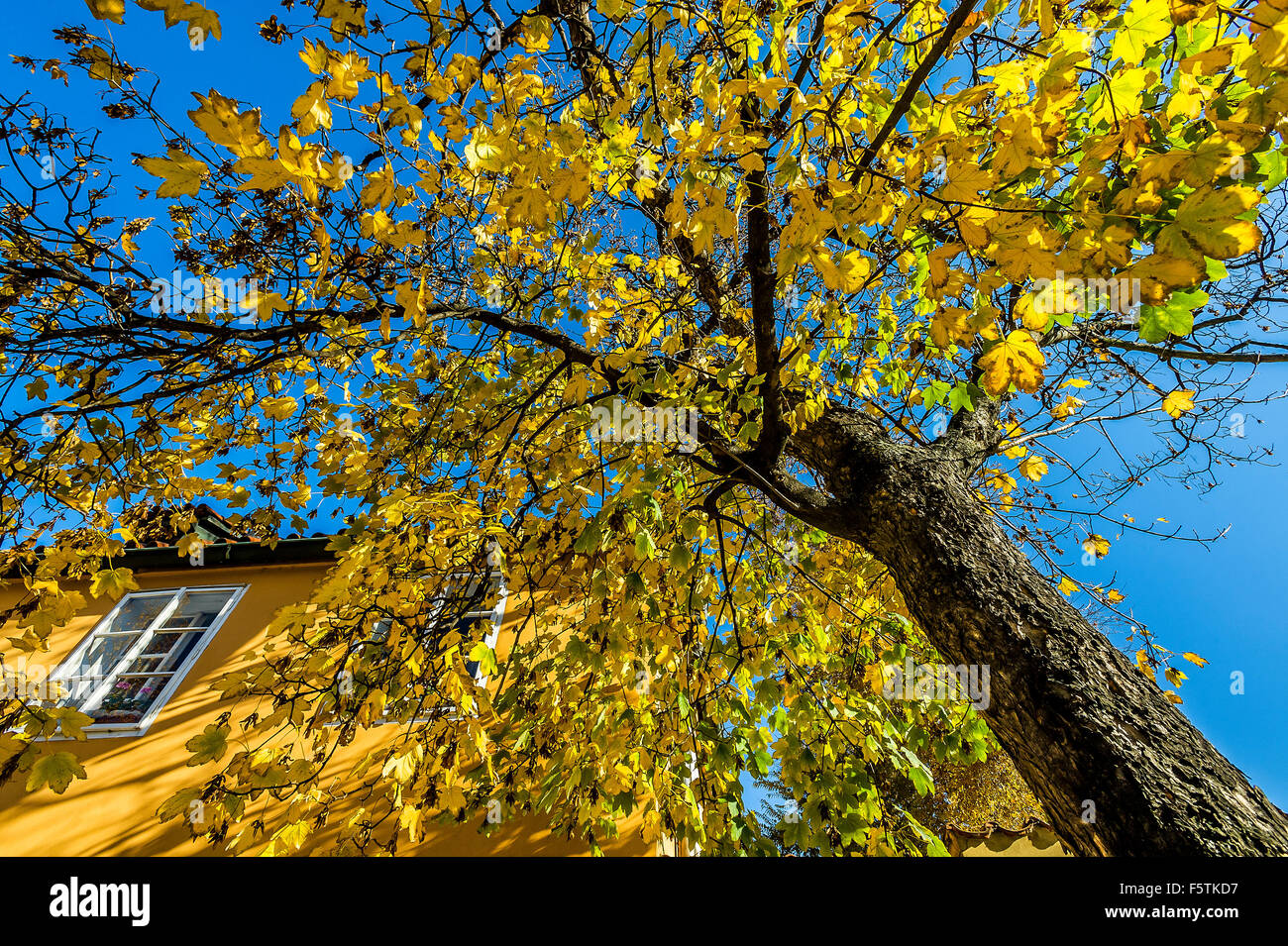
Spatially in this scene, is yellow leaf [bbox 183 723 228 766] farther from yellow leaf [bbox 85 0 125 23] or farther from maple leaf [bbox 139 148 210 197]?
yellow leaf [bbox 85 0 125 23]

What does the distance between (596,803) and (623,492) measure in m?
1.54

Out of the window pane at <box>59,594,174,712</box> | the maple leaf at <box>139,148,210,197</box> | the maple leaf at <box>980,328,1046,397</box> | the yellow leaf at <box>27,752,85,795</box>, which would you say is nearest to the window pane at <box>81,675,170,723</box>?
the window pane at <box>59,594,174,712</box>

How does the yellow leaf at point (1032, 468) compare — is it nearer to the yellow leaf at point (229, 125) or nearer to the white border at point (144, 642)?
the yellow leaf at point (229, 125)

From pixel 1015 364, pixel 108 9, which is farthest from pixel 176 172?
pixel 1015 364

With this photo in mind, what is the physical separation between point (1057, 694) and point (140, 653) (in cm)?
919

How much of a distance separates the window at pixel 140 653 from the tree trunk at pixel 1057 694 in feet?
26.1

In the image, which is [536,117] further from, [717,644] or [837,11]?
[717,644]

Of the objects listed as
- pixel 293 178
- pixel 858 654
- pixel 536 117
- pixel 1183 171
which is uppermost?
pixel 536 117

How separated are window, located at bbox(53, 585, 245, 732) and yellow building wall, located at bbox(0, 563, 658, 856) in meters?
0.20

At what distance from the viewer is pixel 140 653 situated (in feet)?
21.1

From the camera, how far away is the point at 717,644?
2928 millimetres

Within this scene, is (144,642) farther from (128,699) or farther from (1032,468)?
(1032,468)

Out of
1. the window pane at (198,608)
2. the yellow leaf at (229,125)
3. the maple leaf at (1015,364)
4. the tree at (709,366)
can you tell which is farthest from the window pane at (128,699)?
the maple leaf at (1015,364)
